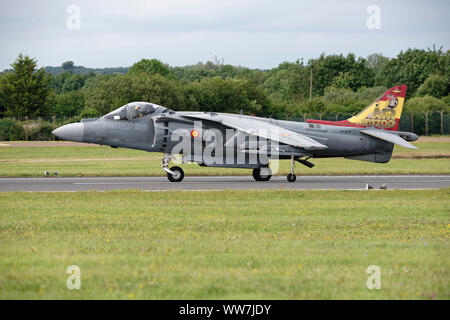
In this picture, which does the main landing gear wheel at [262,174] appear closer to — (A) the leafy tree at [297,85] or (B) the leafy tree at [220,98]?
(B) the leafy tree at [220,98]

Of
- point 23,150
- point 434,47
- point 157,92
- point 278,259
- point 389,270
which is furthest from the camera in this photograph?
point 434,47

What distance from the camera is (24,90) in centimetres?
6762

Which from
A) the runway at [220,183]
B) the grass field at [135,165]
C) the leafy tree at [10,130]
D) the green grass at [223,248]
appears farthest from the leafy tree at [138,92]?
the green grass at [223,248]

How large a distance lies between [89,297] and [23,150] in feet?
131

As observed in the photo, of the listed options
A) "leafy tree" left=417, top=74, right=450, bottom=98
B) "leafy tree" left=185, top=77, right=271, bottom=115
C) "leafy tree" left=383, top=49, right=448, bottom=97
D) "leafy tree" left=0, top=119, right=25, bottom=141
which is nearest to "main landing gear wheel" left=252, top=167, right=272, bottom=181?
"leafy tree" left=0, top=119, right=25, bottom=141

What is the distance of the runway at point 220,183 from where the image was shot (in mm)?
21781

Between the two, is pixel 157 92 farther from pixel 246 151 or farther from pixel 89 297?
pixel 89 297

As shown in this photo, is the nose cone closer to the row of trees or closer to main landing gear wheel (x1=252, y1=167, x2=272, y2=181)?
main landing gear wheel (x1=252, y1=167, x2=272, y2=181)

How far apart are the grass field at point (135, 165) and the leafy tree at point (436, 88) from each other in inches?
1774

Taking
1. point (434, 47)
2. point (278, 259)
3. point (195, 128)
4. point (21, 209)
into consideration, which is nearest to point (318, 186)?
point (195, 128)

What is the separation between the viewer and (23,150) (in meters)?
44.8

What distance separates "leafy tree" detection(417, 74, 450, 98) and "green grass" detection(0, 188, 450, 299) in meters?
71.0

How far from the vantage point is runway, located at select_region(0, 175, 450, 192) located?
21781 mm

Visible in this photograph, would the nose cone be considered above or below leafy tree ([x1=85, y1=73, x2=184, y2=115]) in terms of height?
below
